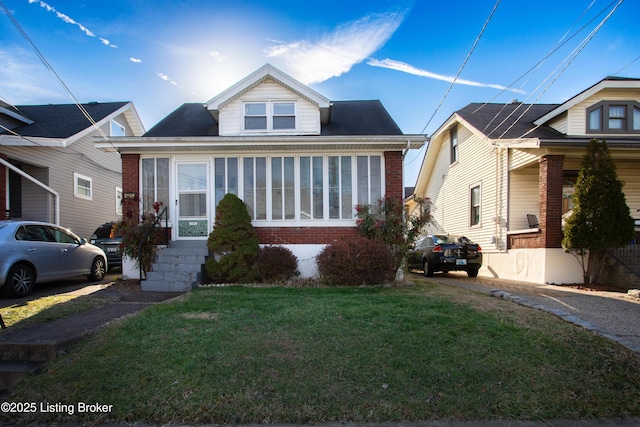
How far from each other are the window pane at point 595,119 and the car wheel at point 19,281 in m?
16.9

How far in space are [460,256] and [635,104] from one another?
8.08m

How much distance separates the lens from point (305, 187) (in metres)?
10.1

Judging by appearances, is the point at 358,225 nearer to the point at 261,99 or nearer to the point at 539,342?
the point at 261,99

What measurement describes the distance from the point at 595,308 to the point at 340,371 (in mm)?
5753

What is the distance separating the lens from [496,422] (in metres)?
2.81

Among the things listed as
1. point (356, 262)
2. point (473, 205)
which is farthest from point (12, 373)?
point (473, 205)

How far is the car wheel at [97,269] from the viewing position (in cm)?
970

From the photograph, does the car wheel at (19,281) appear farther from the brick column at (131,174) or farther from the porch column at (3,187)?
the porch column at (3,187)

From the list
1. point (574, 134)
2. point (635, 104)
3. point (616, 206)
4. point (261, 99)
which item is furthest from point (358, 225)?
point (635, 104)

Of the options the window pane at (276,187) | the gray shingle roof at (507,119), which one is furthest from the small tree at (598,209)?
the window pane at (276,187)

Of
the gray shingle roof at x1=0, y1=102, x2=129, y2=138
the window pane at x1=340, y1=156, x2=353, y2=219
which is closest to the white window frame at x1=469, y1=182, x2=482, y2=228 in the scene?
the window pane at x1=340, y1=156, x2=353, y2=219

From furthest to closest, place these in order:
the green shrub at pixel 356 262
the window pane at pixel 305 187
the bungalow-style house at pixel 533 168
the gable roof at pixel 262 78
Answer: the gable roof at pixel 262 78 < the window pane at pixel 305 187 < the bungalow-style house at pixel 533 168 < the green shrub at pixel 356 262

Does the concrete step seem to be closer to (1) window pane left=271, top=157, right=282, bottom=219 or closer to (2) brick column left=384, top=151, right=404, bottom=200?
(1) window pane left=271, top=157, right=282, bottom=219

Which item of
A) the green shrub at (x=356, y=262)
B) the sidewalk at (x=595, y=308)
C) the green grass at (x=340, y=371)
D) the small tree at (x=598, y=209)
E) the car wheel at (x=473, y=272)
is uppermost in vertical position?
the small tree at (x=598, y=209)
